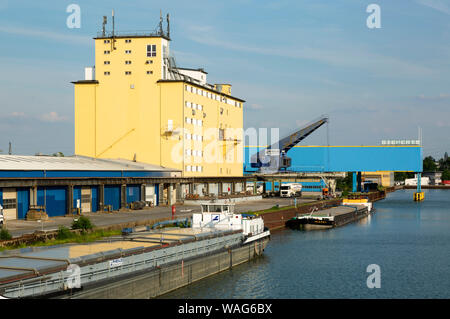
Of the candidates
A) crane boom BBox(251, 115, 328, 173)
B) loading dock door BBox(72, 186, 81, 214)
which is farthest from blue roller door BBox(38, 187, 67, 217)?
crane boom BBox(251, 115, 328, 173)

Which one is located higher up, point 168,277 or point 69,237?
point 69,237

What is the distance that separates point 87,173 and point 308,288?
111ft

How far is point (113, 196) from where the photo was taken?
209 ft

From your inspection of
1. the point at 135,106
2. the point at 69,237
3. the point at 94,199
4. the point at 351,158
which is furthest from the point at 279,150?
the point at 69,237

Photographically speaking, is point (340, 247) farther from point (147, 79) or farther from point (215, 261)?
point (147, 79)

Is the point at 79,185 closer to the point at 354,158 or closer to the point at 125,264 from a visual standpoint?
the point at 125,264

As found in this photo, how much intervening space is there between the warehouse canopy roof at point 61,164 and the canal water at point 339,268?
68.9 feet

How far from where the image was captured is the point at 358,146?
125000 millimetres

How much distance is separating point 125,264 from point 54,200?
1159 inches

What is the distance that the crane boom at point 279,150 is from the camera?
120 metres

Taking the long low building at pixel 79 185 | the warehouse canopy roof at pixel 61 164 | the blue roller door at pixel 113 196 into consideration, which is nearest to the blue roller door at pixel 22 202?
the long low building at pixel 79 185

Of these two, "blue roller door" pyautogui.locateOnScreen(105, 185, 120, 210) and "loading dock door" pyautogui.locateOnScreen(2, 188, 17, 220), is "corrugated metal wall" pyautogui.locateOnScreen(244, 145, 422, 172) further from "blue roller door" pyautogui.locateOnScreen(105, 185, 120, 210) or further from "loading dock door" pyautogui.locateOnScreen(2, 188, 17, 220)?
"loading dock door" pyautogui.locateOnScreen(2, 188, 17, 220)
